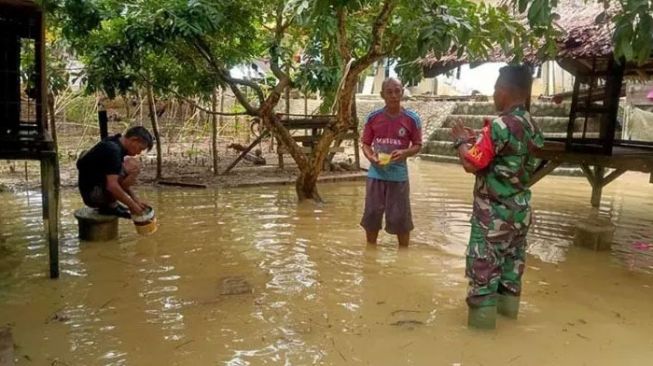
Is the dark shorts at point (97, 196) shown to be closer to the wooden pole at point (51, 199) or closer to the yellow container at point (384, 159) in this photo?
the wooden pole at point (51, 199)

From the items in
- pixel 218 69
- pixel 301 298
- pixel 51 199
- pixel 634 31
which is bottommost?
pixel 301 298

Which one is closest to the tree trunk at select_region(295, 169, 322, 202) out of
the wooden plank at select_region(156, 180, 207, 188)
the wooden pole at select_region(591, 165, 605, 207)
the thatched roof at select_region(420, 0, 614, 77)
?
the wooden plank at select_region(156, 180, 207, 188)

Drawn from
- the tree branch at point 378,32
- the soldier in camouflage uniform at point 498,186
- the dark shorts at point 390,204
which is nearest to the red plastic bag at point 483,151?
the soldier in camouflage uniform at point 498,186

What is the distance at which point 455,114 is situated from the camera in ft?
53.5

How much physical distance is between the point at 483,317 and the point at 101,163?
11.8ft

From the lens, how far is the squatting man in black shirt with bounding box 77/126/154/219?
4.98 m

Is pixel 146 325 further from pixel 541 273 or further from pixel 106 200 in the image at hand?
pixel 541 273

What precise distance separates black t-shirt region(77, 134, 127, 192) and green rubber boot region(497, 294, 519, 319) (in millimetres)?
3419

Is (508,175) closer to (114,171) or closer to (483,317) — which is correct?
(483,317)

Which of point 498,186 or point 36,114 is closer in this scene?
point 498,186

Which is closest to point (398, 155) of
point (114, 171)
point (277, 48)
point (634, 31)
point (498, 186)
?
point (498, 186)

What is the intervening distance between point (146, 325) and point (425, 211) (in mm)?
4977

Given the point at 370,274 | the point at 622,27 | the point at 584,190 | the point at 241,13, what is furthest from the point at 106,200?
the point at 584,190

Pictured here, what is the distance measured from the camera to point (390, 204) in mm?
5242
